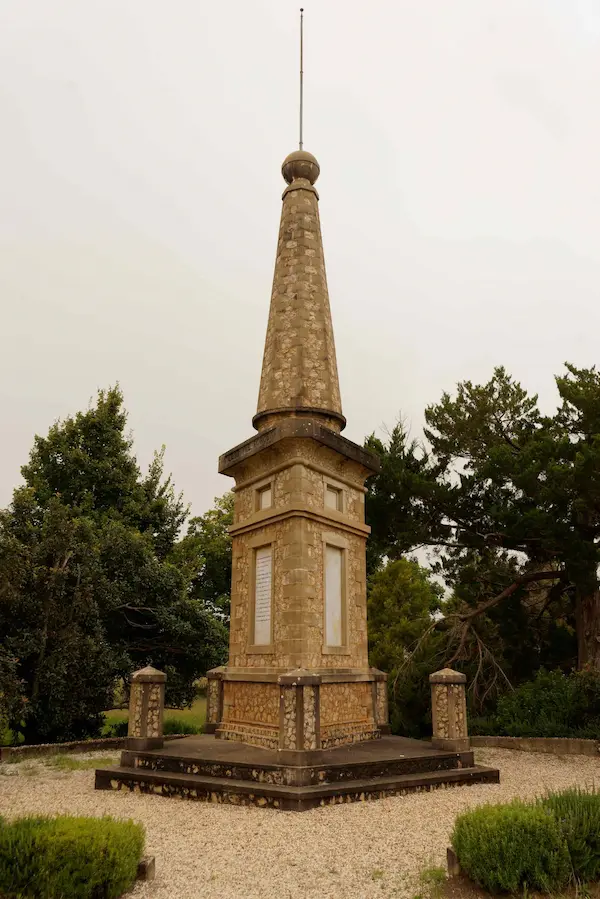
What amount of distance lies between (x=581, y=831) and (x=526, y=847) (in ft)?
2.17

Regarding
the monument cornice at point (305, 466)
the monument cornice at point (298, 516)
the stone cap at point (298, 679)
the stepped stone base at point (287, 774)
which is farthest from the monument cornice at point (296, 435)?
the stepped stone base at point (287, 774)

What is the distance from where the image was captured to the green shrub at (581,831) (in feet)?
17.0

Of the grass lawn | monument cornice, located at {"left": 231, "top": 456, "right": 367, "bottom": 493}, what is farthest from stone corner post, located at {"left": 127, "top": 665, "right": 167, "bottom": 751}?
the grass lawn

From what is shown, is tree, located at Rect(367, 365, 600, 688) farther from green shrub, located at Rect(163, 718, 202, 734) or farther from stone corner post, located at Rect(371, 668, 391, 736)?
green shrub, located at Rect(163, 718, 202, 734)

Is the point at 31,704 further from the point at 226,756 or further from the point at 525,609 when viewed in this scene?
the point at 525,609

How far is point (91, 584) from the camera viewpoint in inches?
606

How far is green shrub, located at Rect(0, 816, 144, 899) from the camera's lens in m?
4.62

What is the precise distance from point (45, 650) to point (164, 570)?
169 inches

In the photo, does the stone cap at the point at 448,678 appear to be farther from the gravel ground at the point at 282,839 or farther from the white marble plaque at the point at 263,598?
the white marble plaque at the point at 263,598

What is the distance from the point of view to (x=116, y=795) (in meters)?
8.94

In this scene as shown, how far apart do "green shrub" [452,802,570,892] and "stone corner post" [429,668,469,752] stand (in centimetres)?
529

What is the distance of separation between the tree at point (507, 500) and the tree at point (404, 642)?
1.04 metres

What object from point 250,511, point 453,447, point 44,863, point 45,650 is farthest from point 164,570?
point 44,863

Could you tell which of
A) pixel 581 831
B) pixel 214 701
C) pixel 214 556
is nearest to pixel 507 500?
pixel 214 701
